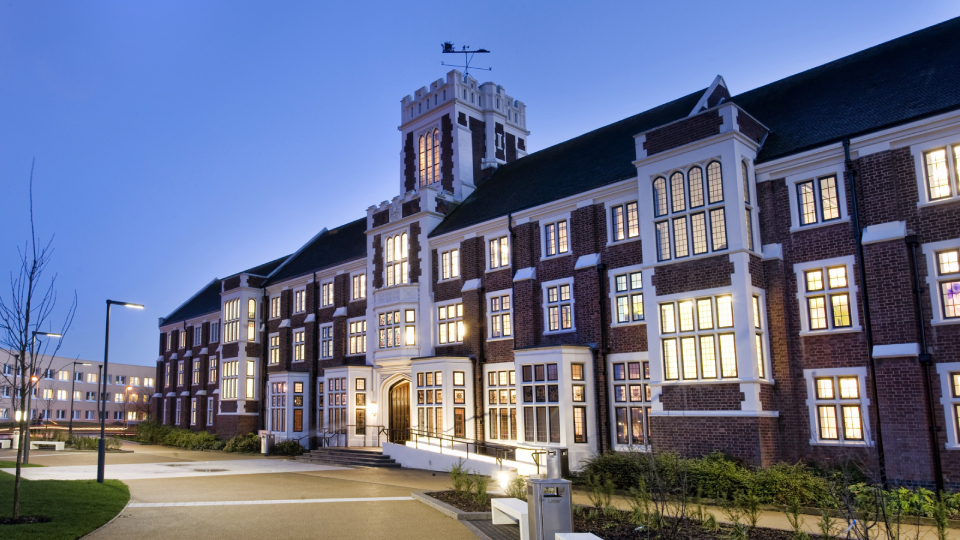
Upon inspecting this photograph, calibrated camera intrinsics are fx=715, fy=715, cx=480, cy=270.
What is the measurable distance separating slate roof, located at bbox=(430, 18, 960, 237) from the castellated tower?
4070 mm

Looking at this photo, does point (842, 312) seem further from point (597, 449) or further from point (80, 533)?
point (80, 533)

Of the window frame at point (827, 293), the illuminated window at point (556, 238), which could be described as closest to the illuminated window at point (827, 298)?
the window frame at point (827, 293)

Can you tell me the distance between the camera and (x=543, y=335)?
24188 mm

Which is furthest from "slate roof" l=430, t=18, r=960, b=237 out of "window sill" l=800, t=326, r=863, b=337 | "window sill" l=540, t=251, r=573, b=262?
"window sill" l=800, t=326, r=863, b=337

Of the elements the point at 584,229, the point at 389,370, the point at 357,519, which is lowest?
the point at 357,519

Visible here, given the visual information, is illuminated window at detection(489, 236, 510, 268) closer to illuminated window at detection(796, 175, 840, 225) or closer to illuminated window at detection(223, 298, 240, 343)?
illuminated window at detection(796, 175, 840, 225)

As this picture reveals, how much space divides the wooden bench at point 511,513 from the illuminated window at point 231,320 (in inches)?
1191

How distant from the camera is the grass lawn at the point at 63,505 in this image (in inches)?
479

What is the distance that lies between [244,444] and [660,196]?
25617 millimetres

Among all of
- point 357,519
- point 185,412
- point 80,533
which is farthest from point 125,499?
point 185,412

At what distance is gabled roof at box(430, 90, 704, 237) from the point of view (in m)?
24.2

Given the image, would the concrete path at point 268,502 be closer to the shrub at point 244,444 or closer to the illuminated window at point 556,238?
the shrub at point 244,444

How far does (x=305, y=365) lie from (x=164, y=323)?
24.0 metres

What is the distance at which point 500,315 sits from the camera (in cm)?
2572
